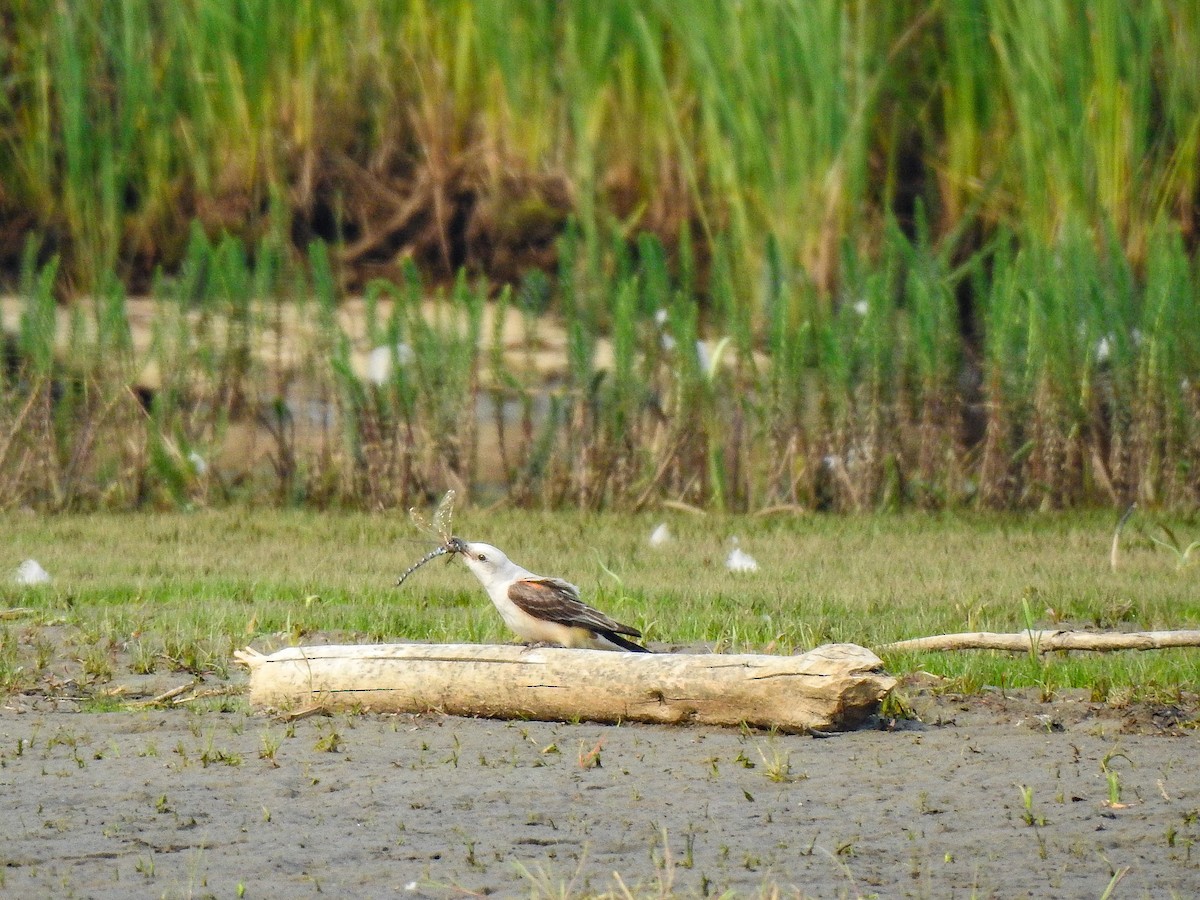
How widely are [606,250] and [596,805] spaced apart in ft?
19.5

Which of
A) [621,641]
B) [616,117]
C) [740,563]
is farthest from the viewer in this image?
[616,117]

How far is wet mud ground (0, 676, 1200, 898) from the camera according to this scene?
3045 millimetres

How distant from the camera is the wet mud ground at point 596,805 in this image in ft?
9.99

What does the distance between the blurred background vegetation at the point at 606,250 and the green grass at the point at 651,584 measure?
35cm

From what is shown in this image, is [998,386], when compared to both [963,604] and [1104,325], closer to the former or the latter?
[1104,325]

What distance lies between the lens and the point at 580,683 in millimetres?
4047

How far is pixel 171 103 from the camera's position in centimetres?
934

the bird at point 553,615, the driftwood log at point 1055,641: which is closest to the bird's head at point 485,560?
the bird at point 553,615

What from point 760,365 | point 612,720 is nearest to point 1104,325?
point 760,365

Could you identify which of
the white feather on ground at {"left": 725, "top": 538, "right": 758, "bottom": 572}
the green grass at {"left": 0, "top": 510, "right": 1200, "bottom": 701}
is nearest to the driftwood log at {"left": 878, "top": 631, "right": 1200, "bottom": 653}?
the green grass at {"left": 0, "top": 510, "right": 1200, "bottom": 701}

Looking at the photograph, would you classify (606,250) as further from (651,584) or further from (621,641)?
(621,641)

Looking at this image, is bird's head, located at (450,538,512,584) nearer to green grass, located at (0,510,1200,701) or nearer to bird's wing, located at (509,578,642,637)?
bird's wing, located at (509,578,642,637)

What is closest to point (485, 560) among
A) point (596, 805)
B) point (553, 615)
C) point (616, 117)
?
point (553, 615)

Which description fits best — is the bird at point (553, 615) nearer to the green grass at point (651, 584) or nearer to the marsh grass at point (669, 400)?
the green grass at point (651, 584)
